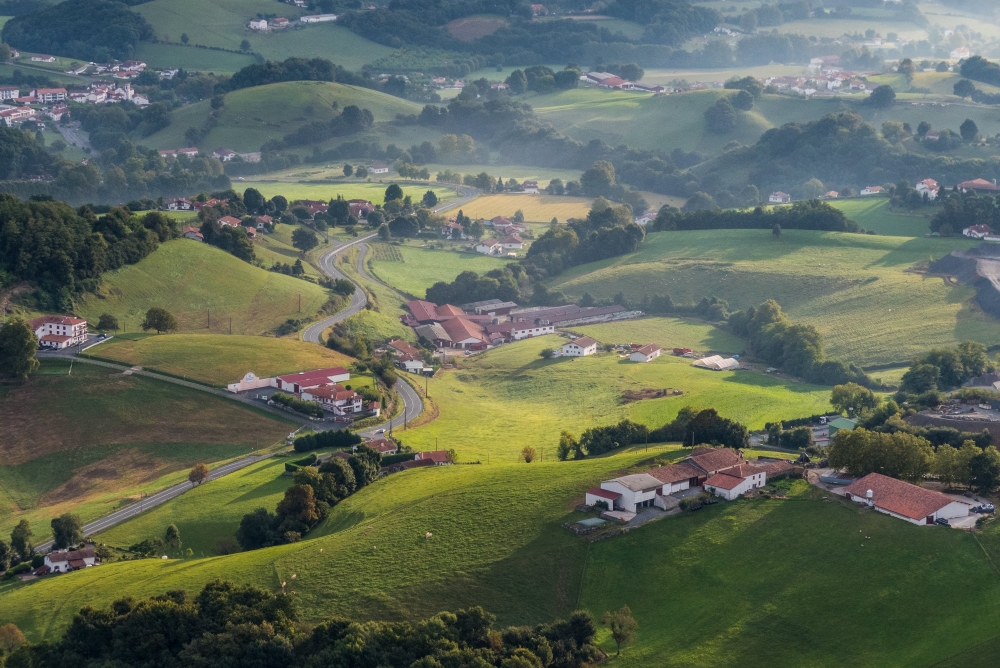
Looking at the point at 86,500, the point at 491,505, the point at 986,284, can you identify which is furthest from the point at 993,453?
the point at 986,284

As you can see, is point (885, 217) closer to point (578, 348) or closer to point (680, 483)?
point (578, 348)

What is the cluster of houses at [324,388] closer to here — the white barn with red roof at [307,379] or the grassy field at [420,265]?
the white barn with red roof at [307,379]

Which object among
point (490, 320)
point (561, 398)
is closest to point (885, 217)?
point (490, 320)

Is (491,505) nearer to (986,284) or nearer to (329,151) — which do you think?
(986,284)

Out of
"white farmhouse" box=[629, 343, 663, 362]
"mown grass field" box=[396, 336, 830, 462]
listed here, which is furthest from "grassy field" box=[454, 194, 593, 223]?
"white farmhouse" box=[629, 343, 663, 362]

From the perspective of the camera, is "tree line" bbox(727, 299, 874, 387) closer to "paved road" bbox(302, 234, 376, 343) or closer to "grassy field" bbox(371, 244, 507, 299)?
"grassy field" bbox(371, 244, 507, 299)

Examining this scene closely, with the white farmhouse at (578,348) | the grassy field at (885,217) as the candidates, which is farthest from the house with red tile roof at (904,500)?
the grassy field at (885,217)

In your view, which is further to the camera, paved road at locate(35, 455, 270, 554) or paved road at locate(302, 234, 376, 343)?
paved road at locate(302, 234, 376, 343)
